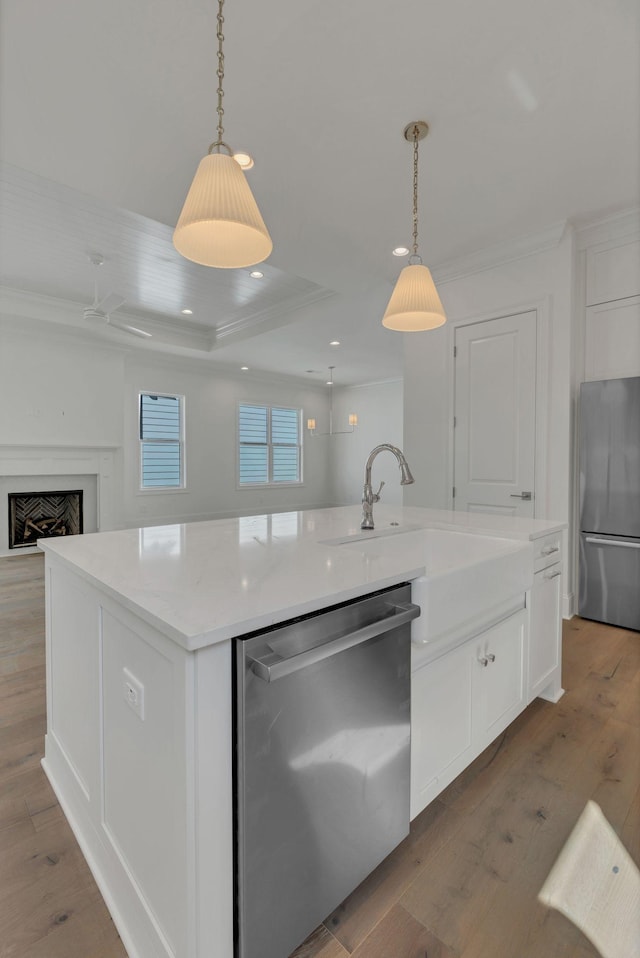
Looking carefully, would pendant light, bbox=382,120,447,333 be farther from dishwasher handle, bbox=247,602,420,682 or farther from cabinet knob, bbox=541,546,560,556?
dishwasher handle, bbox=247,602,420,682

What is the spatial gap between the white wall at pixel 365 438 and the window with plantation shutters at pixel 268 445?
85 cm

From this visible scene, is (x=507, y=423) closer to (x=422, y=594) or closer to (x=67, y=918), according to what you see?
(x=422, y=594)

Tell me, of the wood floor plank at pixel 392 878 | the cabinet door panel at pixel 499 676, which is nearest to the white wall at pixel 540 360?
the cabinet door panel at pixel 499 676

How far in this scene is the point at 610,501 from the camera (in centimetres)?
312

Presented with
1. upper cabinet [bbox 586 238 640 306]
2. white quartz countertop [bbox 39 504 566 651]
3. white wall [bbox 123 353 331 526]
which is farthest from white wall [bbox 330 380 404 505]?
white quartz countertop [bbox 39 504 566 651]

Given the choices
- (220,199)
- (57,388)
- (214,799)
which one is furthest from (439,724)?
(57,388)

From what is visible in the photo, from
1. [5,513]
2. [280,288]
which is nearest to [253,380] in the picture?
[280,288]

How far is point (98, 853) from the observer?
4.08ft

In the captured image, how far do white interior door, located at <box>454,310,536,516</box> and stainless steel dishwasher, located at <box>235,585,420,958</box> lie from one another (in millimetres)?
2686

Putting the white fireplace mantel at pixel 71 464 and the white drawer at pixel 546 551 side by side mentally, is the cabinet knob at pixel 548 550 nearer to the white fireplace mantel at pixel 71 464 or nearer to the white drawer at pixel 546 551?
the white drawer at pixel 546 551

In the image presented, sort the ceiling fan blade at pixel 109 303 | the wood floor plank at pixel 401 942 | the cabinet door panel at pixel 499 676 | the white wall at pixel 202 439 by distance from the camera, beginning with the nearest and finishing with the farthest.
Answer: the wood floor plank at pixel 401 942 → the cabinet door panel at pixel 499 676 → the ceiling fan blade at pixel 109 303 → the white wall at pixel 202 439

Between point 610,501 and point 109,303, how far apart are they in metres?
4.45

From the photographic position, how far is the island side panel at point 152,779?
0.81 m

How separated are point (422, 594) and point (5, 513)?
5987 millimetres
